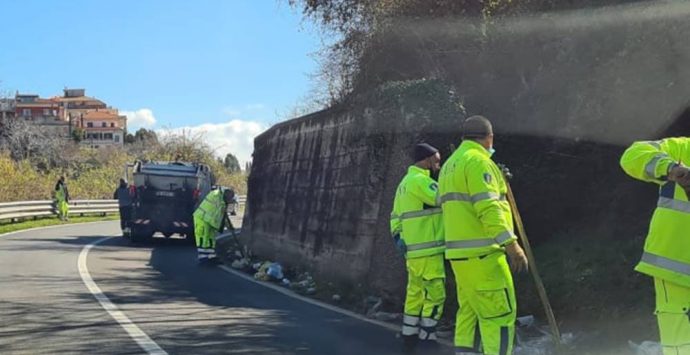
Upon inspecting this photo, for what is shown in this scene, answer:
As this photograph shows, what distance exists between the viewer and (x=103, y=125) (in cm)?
12169

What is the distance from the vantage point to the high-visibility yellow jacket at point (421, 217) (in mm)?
7191

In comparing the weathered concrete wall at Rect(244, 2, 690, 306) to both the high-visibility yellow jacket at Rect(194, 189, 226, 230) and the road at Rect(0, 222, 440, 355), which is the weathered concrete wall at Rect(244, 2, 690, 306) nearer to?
the road at Rect(0, 222, 440, 355)

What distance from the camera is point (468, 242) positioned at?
5.46m

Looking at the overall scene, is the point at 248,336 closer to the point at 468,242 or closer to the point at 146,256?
the point at 468,242

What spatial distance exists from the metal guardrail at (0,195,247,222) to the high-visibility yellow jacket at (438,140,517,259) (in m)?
18.0

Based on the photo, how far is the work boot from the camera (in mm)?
7164

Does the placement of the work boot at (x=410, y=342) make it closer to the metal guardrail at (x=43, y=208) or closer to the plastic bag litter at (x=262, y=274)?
the plastic bag litter at (x=262, y=274)

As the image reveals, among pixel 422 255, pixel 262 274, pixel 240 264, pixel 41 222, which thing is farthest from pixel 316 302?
pixel 41 222

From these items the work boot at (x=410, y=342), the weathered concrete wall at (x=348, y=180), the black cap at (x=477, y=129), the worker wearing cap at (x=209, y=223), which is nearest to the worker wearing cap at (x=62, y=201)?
the weathered concrete wall at (x=348, y=180)

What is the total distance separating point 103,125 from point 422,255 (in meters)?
122

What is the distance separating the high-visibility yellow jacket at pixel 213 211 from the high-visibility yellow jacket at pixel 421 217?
862cm

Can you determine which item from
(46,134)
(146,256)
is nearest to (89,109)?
(46,134)

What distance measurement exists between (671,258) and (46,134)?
63257 millimetres

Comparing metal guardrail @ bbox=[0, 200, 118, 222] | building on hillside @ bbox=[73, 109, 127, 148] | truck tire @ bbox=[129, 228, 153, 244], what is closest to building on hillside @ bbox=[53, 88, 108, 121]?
building on hillside @ bbox=[73, 109, 127, 148]
